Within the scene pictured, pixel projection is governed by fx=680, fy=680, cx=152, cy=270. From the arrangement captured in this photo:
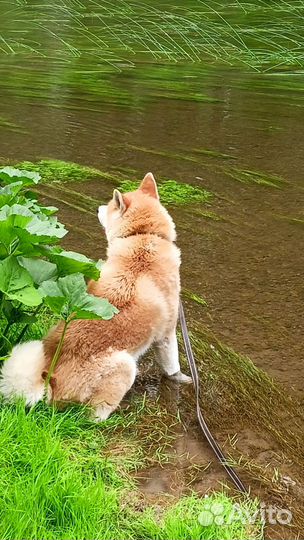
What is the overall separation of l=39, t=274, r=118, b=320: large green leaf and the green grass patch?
370cm

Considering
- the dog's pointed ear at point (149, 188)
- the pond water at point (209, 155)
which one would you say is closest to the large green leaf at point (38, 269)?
the dog's pointed ear at point (149, 188)

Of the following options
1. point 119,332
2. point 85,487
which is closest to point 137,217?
point 119,332

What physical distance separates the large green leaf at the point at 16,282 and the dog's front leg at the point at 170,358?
989 millimetres

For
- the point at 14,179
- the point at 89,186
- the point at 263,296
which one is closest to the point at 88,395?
the point at 14,179

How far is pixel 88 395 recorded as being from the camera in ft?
10.1

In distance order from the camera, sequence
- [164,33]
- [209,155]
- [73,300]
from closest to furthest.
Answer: [73,300]
[209,155]
[164,33]

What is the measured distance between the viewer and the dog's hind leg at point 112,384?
3.10 m

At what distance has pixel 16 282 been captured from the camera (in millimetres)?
2838

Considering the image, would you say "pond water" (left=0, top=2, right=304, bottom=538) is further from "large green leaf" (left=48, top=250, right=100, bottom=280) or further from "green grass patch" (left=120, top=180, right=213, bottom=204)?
"large green leaf" (left=48, top=250, right=100, bottom=280)

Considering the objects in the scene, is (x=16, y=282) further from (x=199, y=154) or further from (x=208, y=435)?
(x=199, y=154)

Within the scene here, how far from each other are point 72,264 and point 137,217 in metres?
0.85

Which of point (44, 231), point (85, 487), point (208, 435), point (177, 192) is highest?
point (44, 231)

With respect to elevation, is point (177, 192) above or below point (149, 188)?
below

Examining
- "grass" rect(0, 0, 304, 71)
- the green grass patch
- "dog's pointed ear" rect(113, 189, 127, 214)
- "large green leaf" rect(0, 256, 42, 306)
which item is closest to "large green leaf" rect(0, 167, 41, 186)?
"dog's pointed ear" rect(113, 189, 127, 214)
